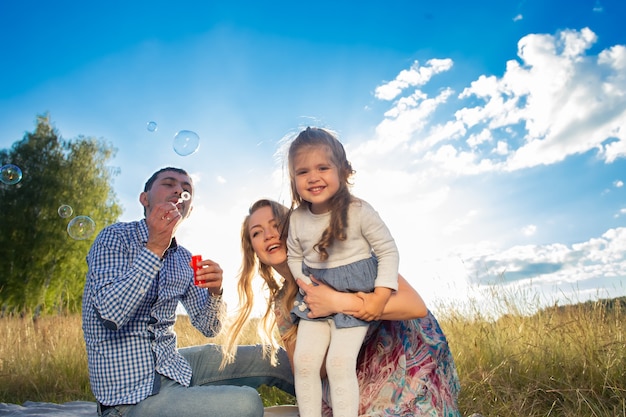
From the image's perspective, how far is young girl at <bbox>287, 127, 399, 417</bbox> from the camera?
2.57 meters

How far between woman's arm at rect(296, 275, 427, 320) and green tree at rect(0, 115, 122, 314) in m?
19.3

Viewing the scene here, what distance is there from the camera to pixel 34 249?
20531 millimetres

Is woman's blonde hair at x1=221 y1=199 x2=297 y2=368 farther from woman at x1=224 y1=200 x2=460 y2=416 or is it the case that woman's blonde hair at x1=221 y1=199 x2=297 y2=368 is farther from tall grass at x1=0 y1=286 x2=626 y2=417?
tall grass at x1=0 y1=286 x2=626 y2=417

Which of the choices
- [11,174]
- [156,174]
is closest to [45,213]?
[11,174]

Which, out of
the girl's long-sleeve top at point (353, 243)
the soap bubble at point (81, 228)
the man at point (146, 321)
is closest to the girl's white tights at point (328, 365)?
the girl's long-sleeve top at point (353, 243)

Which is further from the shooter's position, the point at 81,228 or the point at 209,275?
the point at 81,228

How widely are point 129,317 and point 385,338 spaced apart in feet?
4.53

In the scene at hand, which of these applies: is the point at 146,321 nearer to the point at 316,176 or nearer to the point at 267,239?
the point at 267,239

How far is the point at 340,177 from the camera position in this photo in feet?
9.54

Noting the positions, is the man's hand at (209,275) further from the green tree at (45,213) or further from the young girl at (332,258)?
the green tree at (45,213)

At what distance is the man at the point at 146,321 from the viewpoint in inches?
106

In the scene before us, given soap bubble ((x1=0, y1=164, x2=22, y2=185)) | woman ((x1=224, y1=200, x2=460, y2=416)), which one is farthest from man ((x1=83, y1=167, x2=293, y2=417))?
soap bubble ((x1=0, y1=164, x2=22, y2=185))

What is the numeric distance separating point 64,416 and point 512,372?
3.39m

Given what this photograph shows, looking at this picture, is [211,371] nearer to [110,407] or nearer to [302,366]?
[110,407]
